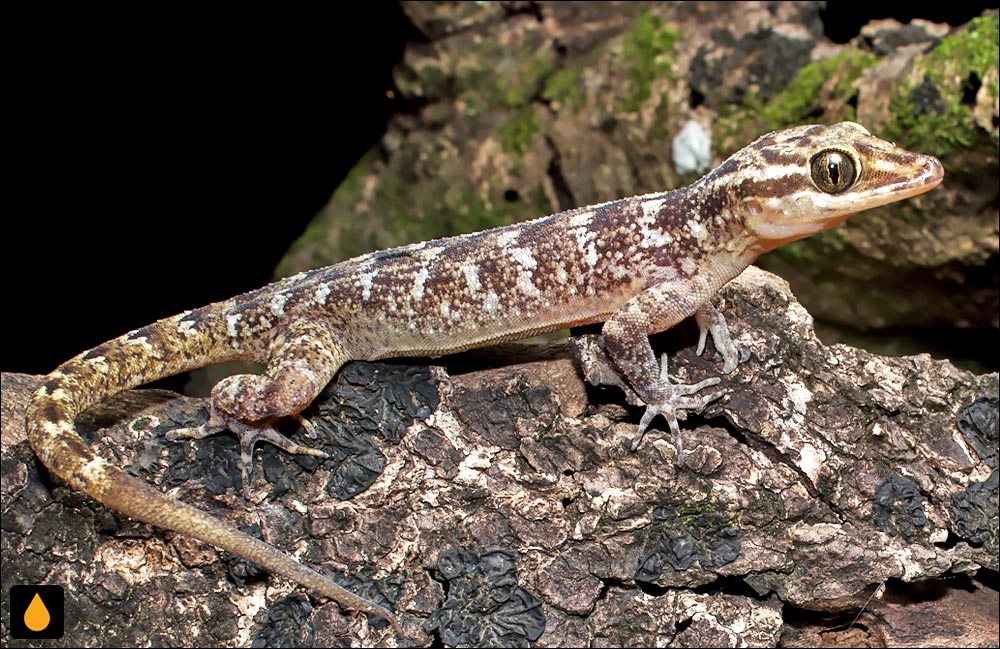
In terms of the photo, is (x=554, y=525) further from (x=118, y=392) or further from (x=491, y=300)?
(x=118, y=392)

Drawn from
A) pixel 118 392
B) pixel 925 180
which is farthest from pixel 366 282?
pixel 925 180

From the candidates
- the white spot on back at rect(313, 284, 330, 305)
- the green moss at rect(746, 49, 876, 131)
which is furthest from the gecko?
the green moss at rect(746, 49, 876, 131)

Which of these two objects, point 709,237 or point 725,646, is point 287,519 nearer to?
point 725,646

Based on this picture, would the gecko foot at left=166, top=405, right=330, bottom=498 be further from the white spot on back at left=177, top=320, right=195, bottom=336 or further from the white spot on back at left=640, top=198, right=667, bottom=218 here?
the white spot on back at left=640, top=198, right=667, bottom=218

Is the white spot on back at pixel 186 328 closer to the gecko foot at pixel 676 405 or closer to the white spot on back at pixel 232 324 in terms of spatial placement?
the white spot on back at pixel 232 324

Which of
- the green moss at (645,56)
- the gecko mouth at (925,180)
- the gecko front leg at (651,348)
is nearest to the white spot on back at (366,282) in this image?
the gecko front leg at (651,348)

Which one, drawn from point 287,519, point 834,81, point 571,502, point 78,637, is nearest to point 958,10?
point 834,81

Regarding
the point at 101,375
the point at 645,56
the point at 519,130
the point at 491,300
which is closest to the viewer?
the point at 101,375
